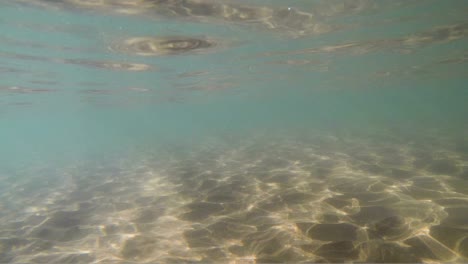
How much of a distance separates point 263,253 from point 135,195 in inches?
241

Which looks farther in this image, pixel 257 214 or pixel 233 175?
pixel 233 175

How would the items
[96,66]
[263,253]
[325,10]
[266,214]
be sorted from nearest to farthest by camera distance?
1. [263,253]
2. [266,214]
3. [325,10]
4. [96,66]

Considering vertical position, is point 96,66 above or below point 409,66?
above

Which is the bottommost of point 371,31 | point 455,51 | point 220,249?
point 220,249

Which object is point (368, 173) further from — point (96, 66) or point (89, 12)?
point (96, 66)

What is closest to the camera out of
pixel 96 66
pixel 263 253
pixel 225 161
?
pixel 263 253

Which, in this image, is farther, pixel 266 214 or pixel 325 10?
pixel 325 10

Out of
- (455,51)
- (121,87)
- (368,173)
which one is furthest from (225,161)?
(455,51)

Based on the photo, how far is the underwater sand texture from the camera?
571 cm

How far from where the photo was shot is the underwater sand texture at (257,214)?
5.71 m

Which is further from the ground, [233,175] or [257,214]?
[257,214]

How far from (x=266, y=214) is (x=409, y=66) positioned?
30.4 m

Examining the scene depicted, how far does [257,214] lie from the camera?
7516 mm

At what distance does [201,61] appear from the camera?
22.0m
